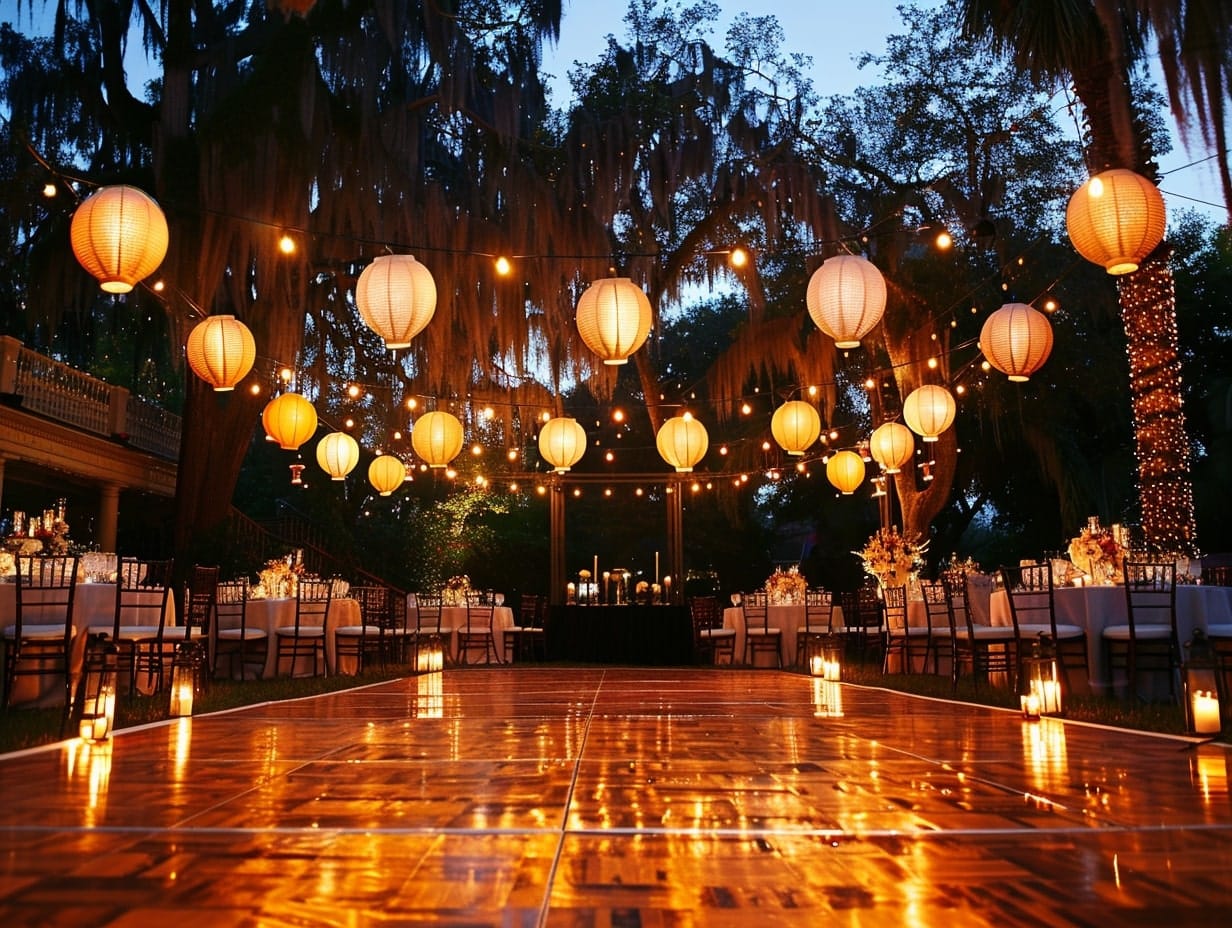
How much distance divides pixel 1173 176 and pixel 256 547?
11.3 meters

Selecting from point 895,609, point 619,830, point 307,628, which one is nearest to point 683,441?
point 895,609

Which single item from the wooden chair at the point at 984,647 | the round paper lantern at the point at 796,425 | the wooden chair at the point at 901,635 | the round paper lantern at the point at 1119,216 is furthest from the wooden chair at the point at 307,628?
the round paper lantern at the point at 1119,216

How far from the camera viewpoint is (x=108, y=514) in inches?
549

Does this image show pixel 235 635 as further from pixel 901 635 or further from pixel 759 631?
pixel 759 631

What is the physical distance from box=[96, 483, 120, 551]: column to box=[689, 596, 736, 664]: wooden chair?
7.52 metres

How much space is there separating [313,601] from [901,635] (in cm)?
518

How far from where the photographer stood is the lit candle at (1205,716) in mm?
3645

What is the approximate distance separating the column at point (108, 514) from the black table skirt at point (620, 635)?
5.76 meters

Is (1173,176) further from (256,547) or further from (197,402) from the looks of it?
(256,547)

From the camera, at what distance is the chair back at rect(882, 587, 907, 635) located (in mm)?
9138

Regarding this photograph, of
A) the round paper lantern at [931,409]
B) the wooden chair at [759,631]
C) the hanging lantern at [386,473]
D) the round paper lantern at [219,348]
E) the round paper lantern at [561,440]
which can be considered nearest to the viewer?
the round paper lantern at [219,348]

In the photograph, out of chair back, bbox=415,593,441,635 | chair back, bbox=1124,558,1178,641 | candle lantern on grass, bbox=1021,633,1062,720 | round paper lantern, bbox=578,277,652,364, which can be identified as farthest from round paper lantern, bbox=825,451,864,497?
candle lantern on grass, bbox=1021,633,1062,720

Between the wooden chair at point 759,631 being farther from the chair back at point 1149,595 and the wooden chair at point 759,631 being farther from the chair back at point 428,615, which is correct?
the chair back at point 1149,595

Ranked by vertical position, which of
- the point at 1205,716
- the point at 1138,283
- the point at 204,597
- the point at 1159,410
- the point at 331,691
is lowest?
the point at 331,691
